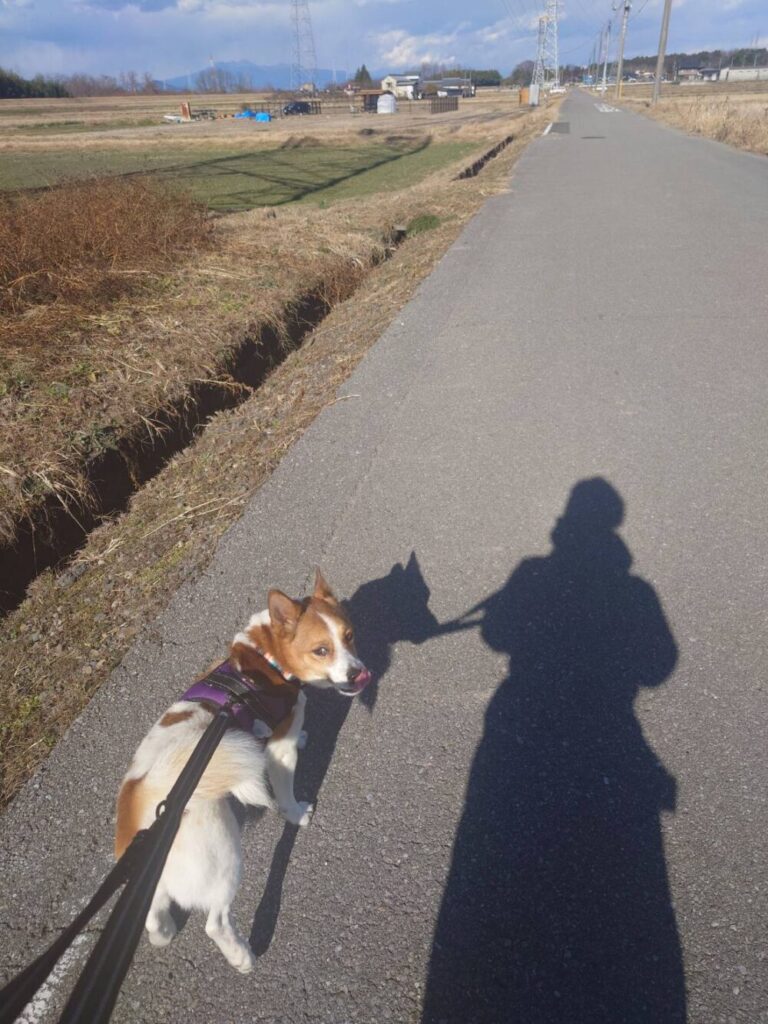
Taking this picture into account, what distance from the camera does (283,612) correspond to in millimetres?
2533

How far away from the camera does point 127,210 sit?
8.82m

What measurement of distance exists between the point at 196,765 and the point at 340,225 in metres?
11.7

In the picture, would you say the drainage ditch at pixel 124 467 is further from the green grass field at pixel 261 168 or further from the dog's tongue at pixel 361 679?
the green grass field at pixel 261 168

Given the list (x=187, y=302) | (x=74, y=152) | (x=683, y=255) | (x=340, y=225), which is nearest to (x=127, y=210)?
(x=187, y=302)

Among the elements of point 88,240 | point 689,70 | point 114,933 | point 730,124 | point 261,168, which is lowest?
point 114,933

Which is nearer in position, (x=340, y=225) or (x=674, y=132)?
(x=340, y=225)

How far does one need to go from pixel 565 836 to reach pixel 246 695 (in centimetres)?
128

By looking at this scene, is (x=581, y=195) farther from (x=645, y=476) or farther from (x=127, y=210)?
(x=645, y=476)

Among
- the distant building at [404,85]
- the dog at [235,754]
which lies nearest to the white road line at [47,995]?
the dog at [235,754]

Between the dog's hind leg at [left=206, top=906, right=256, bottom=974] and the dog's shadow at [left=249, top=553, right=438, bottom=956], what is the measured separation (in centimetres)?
6

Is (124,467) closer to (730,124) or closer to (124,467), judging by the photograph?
(124,467)

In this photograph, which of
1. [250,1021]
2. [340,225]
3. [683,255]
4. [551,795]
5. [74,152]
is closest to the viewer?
[250,1021]

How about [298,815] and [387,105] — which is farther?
[387,105]

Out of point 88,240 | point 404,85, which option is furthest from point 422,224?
point 404,85
